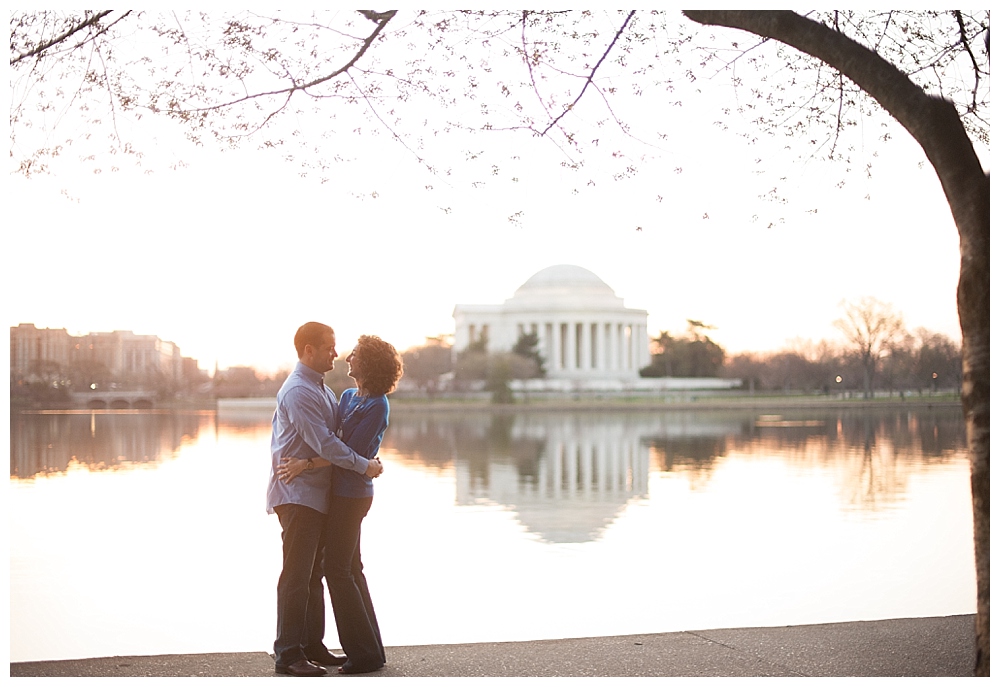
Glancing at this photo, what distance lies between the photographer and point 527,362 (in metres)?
48.9

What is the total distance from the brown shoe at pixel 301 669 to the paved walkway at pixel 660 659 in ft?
0.23

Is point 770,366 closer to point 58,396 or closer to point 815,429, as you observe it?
point 815,429

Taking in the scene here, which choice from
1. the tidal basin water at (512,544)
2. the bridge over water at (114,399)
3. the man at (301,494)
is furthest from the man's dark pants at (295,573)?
the bridge over water at (114,399)

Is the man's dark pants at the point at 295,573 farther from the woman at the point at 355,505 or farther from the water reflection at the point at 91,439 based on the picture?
the water reflection at the point at 91,439

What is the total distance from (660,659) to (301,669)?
1580 millimetres

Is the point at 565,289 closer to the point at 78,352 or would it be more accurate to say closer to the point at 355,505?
the point at 78,352

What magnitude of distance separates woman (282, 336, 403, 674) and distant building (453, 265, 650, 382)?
5426 cm

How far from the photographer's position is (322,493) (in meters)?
4.29

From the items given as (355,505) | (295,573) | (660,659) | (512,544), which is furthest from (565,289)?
(295,573)

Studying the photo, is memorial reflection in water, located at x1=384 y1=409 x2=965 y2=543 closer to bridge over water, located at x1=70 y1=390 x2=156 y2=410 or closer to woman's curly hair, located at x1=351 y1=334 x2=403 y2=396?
bridge over water, located at x1=70 y1=390 x2=156 y2=410

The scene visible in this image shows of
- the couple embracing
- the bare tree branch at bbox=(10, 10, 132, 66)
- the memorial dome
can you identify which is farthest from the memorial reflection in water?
the memorial dome

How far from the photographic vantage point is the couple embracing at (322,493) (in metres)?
4.24

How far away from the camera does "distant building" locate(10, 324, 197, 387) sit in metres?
8.03

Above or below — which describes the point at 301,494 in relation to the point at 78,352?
below
